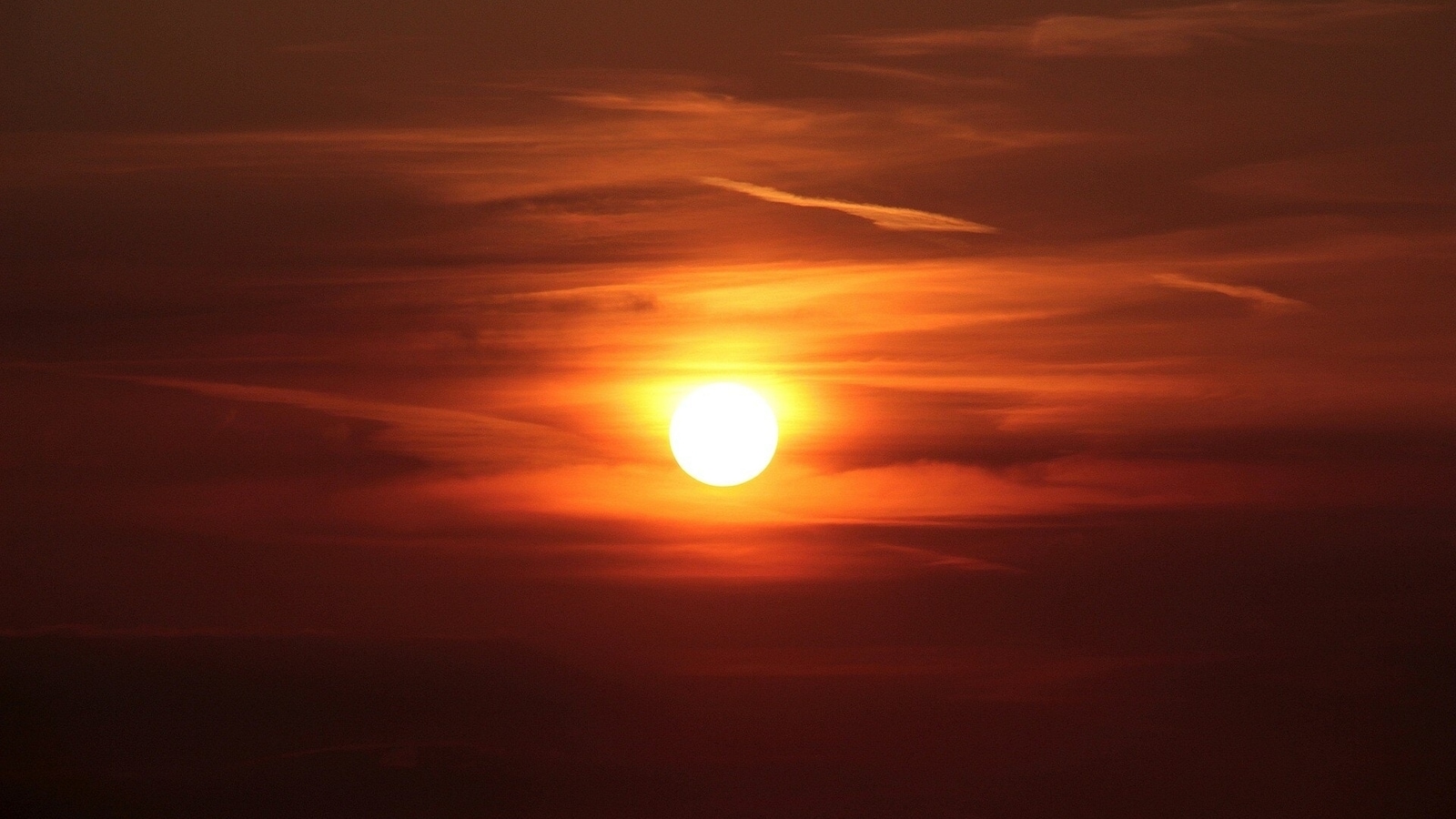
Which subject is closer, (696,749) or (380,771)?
(696,749)

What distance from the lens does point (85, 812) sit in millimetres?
34594

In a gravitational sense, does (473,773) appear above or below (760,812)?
above

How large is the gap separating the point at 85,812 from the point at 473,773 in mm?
9547

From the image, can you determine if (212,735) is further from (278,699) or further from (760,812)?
(760,812)

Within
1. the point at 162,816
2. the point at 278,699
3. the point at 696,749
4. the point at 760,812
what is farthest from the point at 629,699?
the point at 162,816

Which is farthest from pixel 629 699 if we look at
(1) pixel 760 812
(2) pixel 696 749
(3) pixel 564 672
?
(1) pixel 760 812

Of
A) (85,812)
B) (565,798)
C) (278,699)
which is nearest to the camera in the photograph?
(85,812)

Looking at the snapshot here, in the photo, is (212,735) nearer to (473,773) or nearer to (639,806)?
(473,773)

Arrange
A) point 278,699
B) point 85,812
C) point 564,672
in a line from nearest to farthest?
point 564,672, point 85,812, point 278,699

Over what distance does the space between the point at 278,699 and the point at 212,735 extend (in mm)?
1899

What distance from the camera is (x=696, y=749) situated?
3700cm

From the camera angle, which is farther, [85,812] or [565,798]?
[565,798]

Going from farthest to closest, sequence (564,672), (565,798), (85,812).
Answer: (565,798)
(85,812)
(564,672)

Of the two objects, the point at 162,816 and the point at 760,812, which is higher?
the point at 162,816
